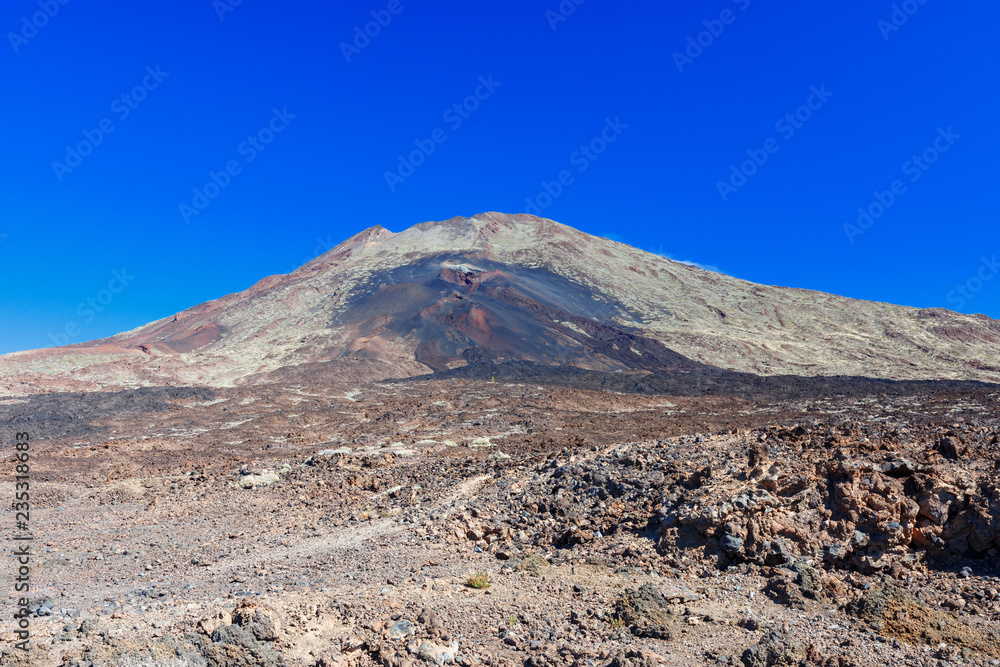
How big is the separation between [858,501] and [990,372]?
218ft

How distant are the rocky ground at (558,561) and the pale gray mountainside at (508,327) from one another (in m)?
32.0

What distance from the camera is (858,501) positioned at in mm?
6547

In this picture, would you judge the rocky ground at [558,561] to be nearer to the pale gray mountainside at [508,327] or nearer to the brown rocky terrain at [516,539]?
the brown rocky terrain at [516,539]

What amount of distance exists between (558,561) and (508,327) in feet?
154

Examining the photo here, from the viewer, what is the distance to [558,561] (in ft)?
23.6

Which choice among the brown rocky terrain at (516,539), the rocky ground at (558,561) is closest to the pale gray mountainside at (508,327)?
the brown rocky terrain at (516,539)

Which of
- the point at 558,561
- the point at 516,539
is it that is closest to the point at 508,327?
the point at 516,539

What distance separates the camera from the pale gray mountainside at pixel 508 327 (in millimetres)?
45500

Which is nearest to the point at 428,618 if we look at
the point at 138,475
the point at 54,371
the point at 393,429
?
the point at 138,475

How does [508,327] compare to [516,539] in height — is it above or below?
above

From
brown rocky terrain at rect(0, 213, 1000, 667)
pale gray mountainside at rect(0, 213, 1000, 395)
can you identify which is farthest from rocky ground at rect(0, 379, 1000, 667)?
pale gray mountainside at rect(0, 213, 1000, 395)

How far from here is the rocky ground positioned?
5.01 meters

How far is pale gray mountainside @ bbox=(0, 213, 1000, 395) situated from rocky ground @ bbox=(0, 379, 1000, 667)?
105 ft

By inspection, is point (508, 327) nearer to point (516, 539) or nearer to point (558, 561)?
point (516, 539)
